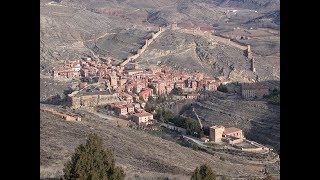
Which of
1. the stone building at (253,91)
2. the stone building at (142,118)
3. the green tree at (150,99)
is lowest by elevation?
the stone building at (142,118)

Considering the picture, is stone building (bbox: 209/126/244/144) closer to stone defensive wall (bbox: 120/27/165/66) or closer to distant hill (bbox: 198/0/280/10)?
stone defensive wall (bbox: 120/27/165/66)

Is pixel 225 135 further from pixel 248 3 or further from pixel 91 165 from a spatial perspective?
pixel 248 3

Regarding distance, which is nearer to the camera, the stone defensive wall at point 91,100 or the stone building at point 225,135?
the stone building at point 225,135

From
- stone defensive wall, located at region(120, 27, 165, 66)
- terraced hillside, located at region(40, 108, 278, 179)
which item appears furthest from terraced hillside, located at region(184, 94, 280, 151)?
stone defensive wall, located at region(120, 27, 165, 66)

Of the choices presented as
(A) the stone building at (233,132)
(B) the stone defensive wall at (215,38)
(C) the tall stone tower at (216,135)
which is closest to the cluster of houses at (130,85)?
(C) the tall stone tower at (216,135)

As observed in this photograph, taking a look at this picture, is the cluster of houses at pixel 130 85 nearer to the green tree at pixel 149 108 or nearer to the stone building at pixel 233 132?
the green tree at pixel 149 108

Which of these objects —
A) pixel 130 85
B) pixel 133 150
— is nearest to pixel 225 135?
pixel 133 150

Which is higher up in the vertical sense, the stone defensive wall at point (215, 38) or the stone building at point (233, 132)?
the stone defensive wall at point (215, 38)
